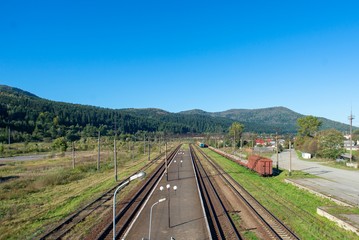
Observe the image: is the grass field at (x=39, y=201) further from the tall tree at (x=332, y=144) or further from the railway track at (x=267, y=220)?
the tall tree at (x=332, y=144)

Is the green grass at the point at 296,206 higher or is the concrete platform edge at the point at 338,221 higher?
the concrete platform edge at the point at 338,221

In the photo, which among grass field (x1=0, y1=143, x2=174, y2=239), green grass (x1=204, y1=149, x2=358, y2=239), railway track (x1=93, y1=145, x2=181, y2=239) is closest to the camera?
railway track (x1=93, y1=145, x2=181, y2=239)

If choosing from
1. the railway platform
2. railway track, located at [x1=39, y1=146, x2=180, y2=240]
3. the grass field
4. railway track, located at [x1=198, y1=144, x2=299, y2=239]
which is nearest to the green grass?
railway track, located at [x1=198, y1=144, x2=299, y2=239]

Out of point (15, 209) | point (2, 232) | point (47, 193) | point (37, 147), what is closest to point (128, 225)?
point (2, 232)

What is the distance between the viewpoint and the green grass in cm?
1736

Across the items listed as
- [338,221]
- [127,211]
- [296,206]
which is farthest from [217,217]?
[338,221]

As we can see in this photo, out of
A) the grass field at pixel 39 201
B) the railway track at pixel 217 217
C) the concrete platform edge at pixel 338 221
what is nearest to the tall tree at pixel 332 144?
the railway track at pixel 217 217

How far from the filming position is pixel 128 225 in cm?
1856

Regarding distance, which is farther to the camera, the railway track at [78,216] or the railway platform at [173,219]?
the railway track at [78,216]

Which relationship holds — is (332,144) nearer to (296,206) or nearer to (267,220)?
(296,206)

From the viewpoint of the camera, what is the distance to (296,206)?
77.7ft

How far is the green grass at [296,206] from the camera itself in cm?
1736

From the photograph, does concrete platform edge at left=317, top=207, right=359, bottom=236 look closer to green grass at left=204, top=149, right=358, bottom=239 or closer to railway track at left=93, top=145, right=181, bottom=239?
green grass at left=204, top=149, right=358, bottom=239

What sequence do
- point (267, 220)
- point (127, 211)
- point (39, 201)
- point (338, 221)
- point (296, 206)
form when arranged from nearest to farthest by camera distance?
1. point (338, 221)
2. point (267, 220)
3. point (127, 211)
4. point (296, 206)
5. point (39, 201)
